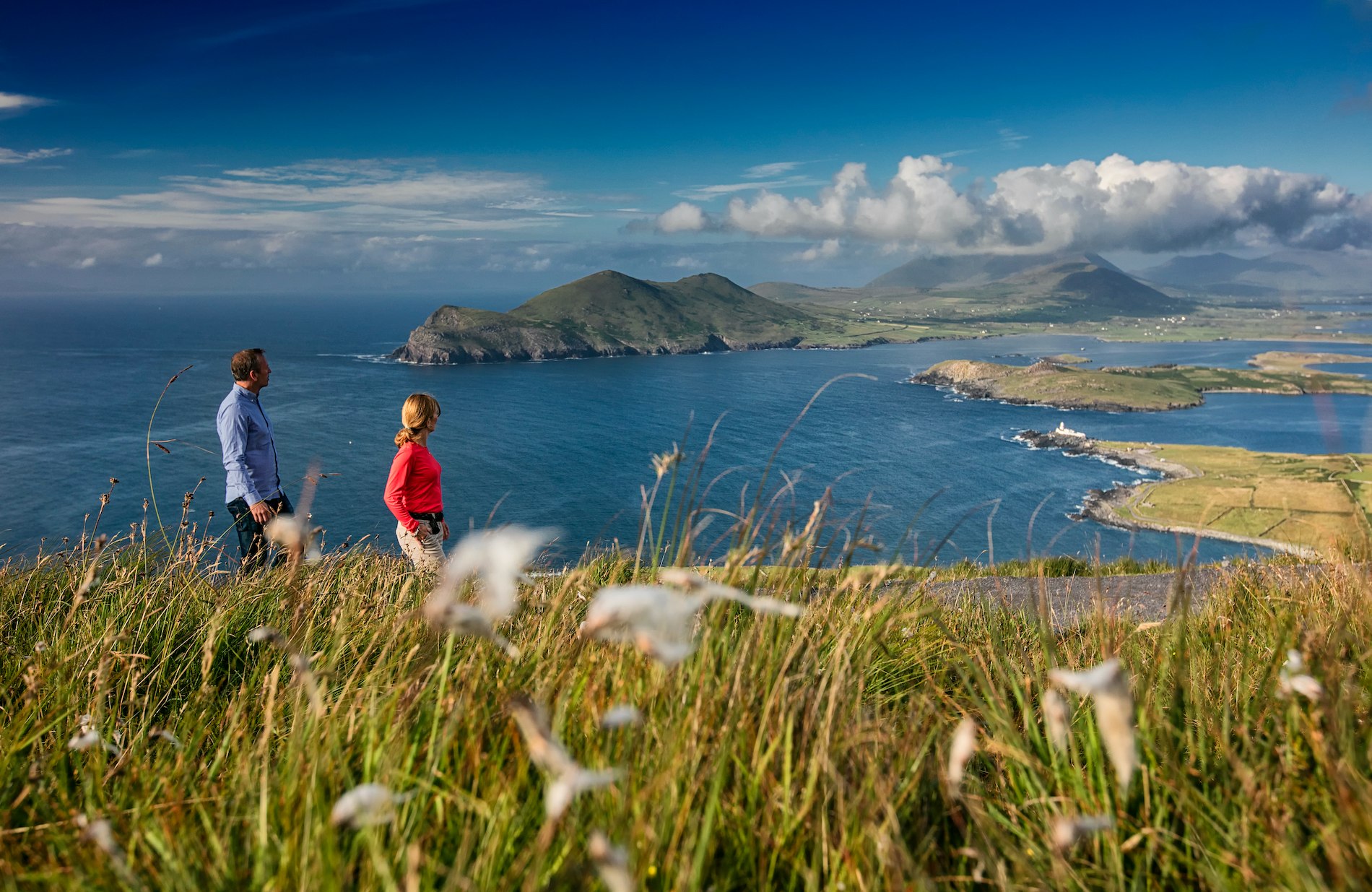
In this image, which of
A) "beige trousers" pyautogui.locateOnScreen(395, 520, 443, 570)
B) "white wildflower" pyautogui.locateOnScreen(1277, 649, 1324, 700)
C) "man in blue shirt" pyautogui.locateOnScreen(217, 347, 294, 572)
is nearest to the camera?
"white wildflower" pyautogui.locateOnScreen(1277, 649, 1324, 700)

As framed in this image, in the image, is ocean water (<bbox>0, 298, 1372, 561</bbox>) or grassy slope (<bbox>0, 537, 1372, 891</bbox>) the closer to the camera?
grassy slope (<bbox>0, 537, 1372, 891</bbox>)

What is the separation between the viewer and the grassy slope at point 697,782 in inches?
68.0

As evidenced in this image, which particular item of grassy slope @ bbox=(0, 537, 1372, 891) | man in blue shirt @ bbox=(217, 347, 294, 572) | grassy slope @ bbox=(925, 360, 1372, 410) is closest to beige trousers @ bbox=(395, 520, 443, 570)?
man in blue shirt @ bbox=(217, 347, 294, 572)

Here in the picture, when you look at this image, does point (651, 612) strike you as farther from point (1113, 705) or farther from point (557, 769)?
point (1113, 705)

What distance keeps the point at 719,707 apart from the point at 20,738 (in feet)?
7.25

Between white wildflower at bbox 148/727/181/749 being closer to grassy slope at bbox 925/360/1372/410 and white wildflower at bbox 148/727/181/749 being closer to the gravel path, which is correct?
the gravel path

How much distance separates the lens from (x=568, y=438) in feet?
308

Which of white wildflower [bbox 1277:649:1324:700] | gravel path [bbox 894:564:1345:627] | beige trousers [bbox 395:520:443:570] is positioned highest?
white wildflower [bbox 1277:649:1324:700]

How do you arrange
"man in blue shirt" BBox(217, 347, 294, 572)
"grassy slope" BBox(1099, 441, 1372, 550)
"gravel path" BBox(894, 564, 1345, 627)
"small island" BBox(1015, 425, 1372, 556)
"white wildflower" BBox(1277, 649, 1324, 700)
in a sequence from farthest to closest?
"small island" BBox(1015, 425, 1372, 556) < "grassy slope" BBox(1099, 441, 1372, 550) < "man in blue shirt" BBox(217, 347, 294, 572) < "gravel path" BBox(894, 564, 1345, 627) < "white wildflower" BBox(1277, 649, 1324, 700)

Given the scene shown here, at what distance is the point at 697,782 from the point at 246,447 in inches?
256

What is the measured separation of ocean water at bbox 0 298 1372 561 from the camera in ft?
204

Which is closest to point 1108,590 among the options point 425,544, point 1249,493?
point 425,544

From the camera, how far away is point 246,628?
4.07 metres

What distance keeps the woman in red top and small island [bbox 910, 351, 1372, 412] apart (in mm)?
136542
